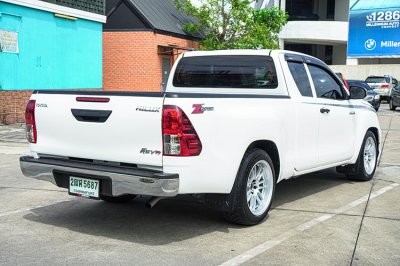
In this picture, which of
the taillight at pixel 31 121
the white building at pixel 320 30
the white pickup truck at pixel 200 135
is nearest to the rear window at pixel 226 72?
the white pickup truck at pixel 200 135

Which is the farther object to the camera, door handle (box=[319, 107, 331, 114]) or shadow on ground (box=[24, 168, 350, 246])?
door handle (box=[319, 107, 331, 114])

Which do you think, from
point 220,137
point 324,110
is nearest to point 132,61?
point 324,110

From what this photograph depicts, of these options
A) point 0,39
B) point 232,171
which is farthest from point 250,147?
point 0,39

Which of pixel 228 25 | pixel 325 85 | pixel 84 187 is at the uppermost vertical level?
pixel 228 25

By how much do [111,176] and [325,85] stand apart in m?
3.58

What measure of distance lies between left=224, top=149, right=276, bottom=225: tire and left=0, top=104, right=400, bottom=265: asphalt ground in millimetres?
142

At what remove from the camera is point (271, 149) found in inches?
231

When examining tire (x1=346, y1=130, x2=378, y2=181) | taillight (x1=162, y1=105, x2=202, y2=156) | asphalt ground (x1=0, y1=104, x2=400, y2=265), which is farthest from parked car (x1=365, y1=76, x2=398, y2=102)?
taillight (x1=162, y1=105, x2=202, y2=156)

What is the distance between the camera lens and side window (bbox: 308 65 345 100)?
694 cm

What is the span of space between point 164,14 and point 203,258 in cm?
2060

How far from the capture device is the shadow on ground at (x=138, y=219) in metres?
5.34

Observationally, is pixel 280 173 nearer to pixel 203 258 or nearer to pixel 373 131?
pixel 203 258

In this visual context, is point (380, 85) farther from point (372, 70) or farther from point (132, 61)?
point (132, 61)

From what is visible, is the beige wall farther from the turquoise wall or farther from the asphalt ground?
the asphalt ground
